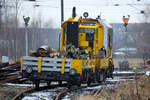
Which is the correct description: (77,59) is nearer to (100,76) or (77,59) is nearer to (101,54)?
(101,54)

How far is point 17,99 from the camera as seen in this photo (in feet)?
39.3

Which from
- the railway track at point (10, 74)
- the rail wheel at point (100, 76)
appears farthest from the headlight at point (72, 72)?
the railway track at point (10, 74)

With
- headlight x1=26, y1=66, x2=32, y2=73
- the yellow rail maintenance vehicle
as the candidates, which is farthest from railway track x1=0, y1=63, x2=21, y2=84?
A: headlight x1=26, y1=66, x2=32, y2=73

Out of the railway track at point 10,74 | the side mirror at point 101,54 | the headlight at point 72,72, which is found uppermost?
the side mirror at point 101,54

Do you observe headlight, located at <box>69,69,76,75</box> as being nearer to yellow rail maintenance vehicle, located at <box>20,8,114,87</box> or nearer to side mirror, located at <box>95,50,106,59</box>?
yellow rail maintenance vehicle, located at <box>20,8,114,87</box>

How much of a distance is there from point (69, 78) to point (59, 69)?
1.82 ft

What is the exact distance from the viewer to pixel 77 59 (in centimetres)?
→ 1381

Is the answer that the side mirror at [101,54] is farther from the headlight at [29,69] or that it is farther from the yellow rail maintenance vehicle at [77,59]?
the headlight at [29,69]

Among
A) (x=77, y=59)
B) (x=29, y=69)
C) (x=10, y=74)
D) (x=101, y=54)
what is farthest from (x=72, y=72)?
(x=10, y=74)

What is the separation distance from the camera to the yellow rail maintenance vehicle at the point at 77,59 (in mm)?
13914

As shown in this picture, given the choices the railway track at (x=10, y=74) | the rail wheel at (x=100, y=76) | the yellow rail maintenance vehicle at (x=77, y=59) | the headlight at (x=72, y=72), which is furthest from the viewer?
the railway track at (x=10, y=74)

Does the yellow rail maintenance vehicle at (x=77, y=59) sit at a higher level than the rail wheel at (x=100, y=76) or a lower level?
higher

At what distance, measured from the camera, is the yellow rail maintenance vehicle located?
13.9m

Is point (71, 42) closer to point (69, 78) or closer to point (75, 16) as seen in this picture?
point (75, 16)
